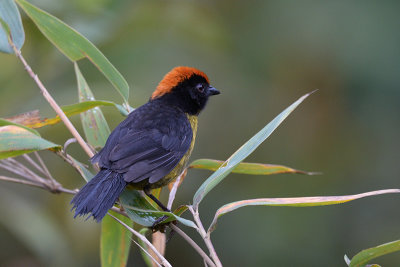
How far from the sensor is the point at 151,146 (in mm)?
3195

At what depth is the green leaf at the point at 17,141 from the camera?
2248mm

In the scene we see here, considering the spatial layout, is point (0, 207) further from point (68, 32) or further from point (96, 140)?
point (68, 32)

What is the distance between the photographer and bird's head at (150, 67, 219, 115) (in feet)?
12.8

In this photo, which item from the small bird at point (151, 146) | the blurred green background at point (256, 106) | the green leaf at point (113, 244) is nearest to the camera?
the small bird at point (151, 146)

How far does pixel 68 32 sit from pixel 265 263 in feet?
9.46

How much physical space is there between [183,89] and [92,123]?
3.29 feet

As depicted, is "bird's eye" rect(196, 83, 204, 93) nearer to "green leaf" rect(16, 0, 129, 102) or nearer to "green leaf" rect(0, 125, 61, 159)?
"green leaf" rect(16, 0, 129, 102)

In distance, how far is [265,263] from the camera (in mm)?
4750

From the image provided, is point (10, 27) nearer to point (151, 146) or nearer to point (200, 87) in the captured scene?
point (151, 146)

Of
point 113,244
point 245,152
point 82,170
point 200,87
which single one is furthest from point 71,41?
point 200,87

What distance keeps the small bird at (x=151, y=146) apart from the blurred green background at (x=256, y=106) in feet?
2.31

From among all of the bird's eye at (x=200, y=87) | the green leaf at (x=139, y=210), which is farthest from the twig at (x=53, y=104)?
Answer: the bird's eye at (x=200, y=87)

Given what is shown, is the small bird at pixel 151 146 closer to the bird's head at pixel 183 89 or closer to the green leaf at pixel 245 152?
the bird's head at pixel 183 89

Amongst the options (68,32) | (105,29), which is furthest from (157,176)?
(105,29)
